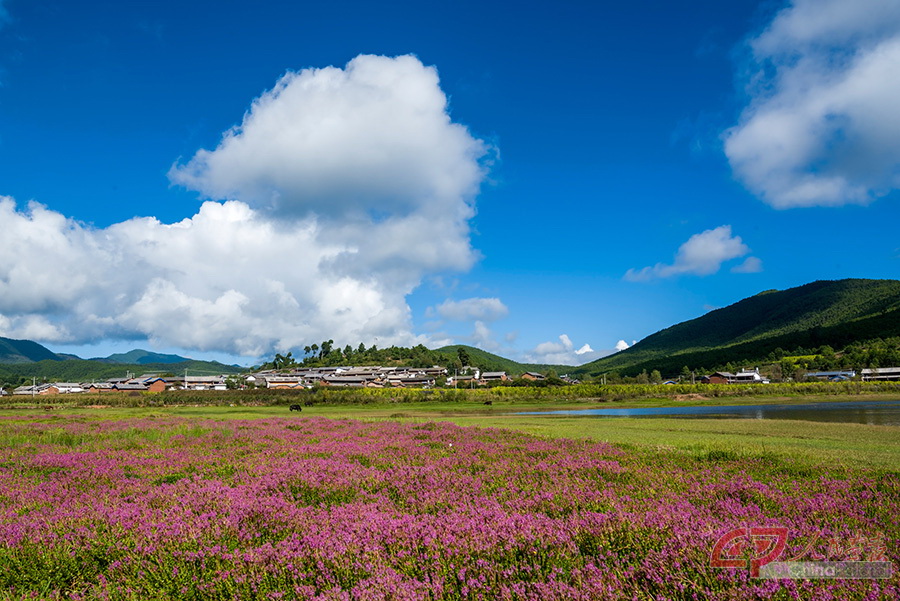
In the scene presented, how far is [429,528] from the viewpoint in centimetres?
633

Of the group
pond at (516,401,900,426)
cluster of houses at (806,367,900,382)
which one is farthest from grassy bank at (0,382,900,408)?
cluster of houses at (806,367,900,382)

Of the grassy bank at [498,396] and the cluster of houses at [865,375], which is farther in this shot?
the cluster of houses at [865,375]

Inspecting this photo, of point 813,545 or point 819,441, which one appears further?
point 819,441

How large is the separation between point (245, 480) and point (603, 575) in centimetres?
903

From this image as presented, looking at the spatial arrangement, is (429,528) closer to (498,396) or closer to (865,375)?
(498,396)

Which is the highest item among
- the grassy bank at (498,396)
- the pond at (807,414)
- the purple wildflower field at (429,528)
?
the purple wildflower field at (429,528)

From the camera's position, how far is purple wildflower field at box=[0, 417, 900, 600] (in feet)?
15.9

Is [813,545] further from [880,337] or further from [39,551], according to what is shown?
[880,337]

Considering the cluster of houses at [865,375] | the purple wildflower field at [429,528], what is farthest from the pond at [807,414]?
the cluster of houses at [865,375]

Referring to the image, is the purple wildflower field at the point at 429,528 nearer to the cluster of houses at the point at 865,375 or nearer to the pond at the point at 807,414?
the pond at the point at 807,414

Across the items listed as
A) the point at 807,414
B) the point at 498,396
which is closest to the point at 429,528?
the point at 807,414

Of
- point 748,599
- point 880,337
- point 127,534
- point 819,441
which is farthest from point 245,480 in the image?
point 880,337

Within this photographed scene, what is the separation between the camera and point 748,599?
4.07 metres

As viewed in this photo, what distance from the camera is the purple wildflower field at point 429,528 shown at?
4.84m
